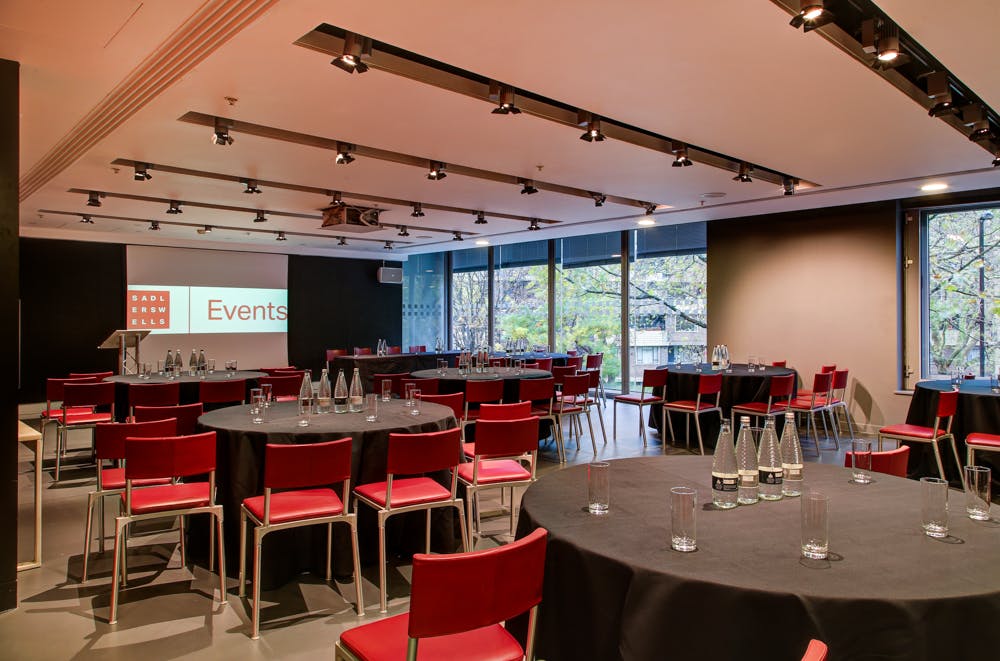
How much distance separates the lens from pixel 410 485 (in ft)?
11.5

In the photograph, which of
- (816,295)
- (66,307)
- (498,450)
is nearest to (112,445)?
(498,450)

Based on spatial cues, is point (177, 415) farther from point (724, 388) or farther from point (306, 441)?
point (724, 388)

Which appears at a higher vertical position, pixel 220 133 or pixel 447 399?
pixel 220 133

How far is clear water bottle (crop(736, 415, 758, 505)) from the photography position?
2129 mm

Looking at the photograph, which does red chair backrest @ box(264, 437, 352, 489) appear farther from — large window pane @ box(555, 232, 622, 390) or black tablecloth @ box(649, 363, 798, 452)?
large window pane @ box(555, 232, 622, 390)

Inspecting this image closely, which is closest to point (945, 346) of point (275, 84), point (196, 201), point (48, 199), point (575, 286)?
point (575, 286)

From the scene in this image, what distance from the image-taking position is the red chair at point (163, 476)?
3.01 meters

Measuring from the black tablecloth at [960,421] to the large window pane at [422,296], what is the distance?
1086cm

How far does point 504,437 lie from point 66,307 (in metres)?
10.4

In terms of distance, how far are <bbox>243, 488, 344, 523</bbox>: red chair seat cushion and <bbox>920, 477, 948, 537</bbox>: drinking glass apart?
2.53 m

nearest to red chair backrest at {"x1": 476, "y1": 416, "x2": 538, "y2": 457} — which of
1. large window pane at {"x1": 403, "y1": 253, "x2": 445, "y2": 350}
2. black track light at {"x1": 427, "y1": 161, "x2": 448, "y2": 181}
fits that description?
black track light at {"x1": 427, "y1": 161, "x2": 448, "y2": 181}

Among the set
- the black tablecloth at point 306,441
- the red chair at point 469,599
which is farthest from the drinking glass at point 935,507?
the black tablecloth at point 306,441

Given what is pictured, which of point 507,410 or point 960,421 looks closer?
point 507,410

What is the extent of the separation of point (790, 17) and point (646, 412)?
7705mm
